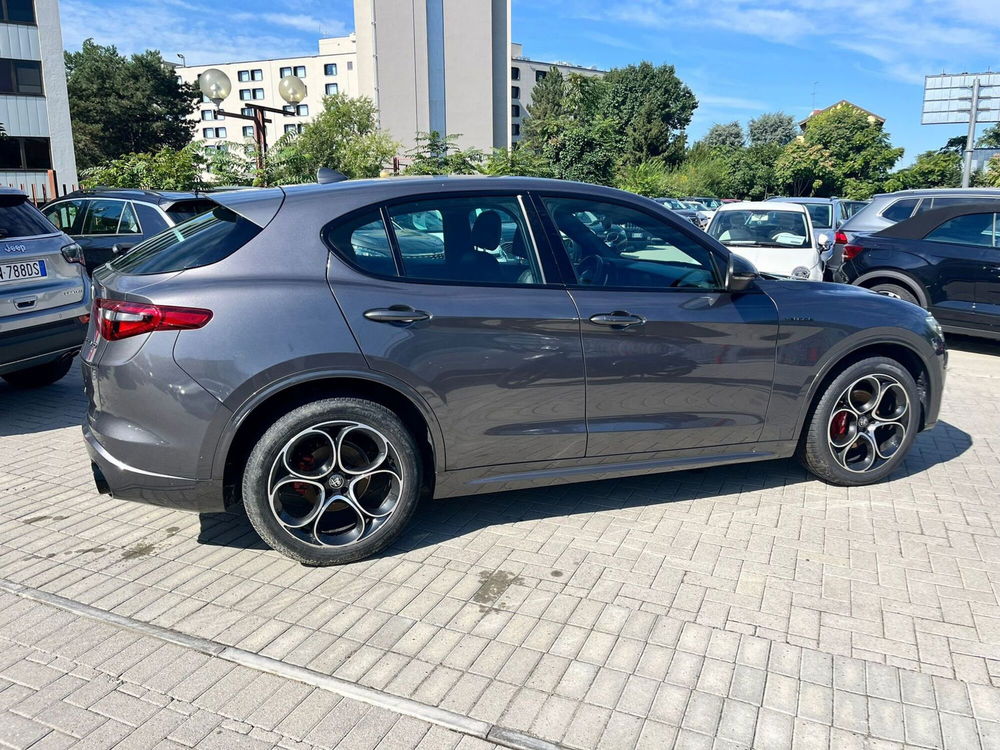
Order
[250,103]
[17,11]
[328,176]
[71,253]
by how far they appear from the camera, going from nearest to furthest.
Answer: [328,176]
[71,253]
[250,103]
[17,11]

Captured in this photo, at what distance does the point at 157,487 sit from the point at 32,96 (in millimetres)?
39787

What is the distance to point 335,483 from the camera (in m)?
3.47

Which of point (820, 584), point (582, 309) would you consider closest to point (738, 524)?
point (820, 584)

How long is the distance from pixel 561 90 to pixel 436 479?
91.2 meters

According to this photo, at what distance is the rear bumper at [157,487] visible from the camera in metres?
3.31

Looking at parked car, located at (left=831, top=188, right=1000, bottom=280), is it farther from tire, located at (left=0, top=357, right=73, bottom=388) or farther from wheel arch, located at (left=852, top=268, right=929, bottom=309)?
tire, located at (left=0, top=357, right=73, bottom=388)

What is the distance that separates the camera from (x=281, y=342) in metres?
3.24

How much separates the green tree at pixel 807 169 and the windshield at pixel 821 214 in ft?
137

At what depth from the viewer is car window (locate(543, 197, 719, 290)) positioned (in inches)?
152

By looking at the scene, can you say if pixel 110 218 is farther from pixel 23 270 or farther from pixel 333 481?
pixel 333 481

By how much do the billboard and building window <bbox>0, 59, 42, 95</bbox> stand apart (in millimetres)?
42291

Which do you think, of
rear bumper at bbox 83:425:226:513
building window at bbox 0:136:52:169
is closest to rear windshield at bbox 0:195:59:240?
rear bumper at bbox 83:425:226:513

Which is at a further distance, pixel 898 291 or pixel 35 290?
pixel 898 291

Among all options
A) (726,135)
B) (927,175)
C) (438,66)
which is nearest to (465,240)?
(927,175)
